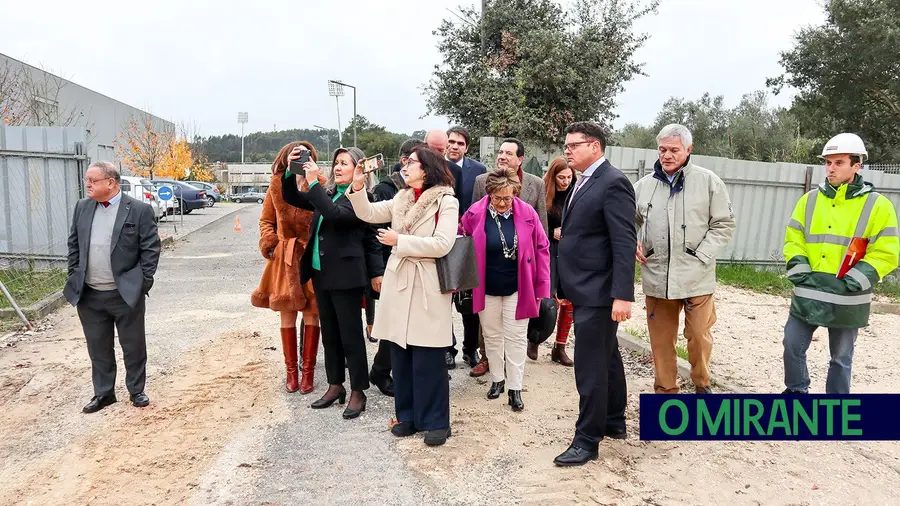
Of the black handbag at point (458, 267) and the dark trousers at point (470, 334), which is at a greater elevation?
the black handbag at point (458, 267)

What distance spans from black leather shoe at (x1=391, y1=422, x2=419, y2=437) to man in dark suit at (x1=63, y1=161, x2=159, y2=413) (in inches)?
80.4

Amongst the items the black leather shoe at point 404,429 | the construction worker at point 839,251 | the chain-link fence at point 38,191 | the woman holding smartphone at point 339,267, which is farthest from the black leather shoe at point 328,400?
the chain-link fence at point 38,191

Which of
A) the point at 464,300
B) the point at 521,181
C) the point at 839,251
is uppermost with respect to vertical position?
the point at 521,181

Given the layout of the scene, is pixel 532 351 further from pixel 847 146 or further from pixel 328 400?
pixel 847 146

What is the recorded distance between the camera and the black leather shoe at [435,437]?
13.8 feet

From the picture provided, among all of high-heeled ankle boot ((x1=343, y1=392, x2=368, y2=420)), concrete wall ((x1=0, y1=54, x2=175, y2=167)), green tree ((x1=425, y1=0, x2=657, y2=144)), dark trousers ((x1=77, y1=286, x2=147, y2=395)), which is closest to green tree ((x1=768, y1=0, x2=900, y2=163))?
green tree ((x1=425, y1=0, x2=657, y2=144))

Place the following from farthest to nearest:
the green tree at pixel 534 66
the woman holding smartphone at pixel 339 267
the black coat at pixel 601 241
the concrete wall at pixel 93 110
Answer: the concrete wall at pixel 93 110, the green tree at pixel 534 66, the woman holding smartphone at pixel 339 267, the black coat at pixel 601 241

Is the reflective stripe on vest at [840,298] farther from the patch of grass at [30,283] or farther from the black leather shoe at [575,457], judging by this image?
the patch of grass at [30,283]

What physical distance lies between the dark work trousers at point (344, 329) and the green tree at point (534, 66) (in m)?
13.7

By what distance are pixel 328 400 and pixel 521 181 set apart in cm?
239

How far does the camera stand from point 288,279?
16.4 feet

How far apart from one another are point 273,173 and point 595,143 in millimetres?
2404

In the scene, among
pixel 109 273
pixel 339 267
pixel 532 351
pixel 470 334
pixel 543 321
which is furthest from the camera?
pixel 532 351

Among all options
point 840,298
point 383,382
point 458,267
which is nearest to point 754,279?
point 840,298
